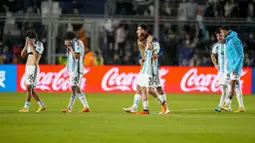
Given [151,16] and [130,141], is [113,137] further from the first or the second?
[151,16]

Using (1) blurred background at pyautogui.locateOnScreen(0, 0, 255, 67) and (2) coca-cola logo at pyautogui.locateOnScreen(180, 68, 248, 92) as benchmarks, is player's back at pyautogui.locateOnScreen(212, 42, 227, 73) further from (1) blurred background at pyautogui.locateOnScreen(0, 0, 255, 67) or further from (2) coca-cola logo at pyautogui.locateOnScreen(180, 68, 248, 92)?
(1) blurred background at pyautogui.locateOnScreen(0, 0, 255, 67)

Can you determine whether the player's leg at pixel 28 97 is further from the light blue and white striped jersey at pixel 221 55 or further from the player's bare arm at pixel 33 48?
A: the light blue and white striped jersey at pixel 221 55

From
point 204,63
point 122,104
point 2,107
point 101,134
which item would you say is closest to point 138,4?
point 204,63

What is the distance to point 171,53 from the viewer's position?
110ft

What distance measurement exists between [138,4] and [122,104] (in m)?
11.6

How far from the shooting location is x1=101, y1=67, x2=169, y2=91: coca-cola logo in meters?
31.7

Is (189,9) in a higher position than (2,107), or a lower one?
higher

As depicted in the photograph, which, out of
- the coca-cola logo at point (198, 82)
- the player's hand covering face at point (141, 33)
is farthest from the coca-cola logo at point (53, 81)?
the player's hand covering face at point (141, 33)

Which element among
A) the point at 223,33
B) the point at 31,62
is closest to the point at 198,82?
the point at 223,33

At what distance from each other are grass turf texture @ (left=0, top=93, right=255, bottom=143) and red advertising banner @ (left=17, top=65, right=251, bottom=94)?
29.2 ft

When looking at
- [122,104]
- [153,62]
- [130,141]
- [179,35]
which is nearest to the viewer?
[130,141]

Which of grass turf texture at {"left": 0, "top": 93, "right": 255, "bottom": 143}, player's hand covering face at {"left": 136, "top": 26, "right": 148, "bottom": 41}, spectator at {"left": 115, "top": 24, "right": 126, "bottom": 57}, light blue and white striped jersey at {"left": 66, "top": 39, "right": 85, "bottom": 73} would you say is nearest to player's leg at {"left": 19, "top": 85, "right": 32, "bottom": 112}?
grass turf texture at {"left": 0, "top": 93, "right": 255, "bottom": 143}

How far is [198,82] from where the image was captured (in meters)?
32.1

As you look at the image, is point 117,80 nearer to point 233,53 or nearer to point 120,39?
point 120,39
